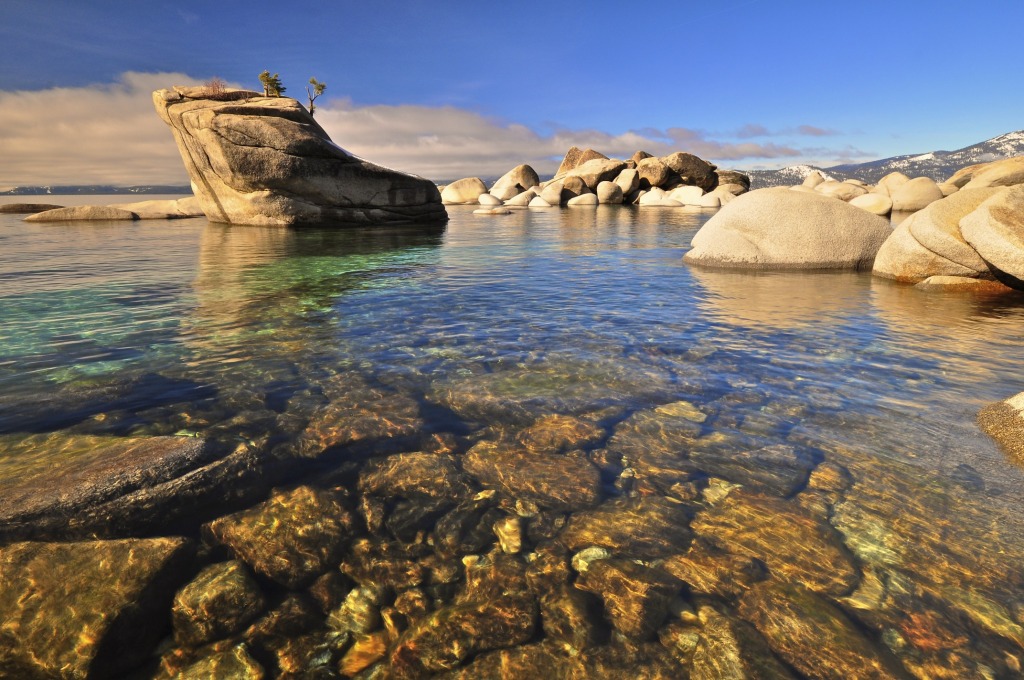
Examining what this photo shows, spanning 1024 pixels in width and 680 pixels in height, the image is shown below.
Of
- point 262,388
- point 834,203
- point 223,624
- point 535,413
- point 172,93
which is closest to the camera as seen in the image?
point 223,624

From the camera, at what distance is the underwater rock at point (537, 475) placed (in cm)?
335

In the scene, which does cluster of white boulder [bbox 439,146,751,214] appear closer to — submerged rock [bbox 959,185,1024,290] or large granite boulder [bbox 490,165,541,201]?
large granite boulder [bbox 490,165,541,201]

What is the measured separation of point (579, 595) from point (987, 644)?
5.77ft

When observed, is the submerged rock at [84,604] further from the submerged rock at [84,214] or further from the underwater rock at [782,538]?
the submerged rock at [84,214]

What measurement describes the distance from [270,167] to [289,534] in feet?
73.3

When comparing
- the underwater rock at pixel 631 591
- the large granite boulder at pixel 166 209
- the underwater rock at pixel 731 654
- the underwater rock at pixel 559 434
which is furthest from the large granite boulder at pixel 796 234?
the large granite boulder at pixel 166 209

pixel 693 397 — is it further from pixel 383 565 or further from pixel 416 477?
pixel 383 565

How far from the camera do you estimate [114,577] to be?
246cm

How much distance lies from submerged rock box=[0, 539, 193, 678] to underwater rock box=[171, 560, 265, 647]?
0.07m

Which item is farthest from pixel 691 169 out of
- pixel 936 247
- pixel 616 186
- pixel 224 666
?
pixel 224 666

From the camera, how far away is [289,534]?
2979 mm

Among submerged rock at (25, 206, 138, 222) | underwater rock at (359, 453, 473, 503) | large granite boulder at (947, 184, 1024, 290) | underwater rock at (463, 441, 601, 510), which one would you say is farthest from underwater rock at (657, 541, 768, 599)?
submerged rock at (25, 206, 138, 222)

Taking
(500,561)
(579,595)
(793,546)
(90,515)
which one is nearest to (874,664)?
(793,546)

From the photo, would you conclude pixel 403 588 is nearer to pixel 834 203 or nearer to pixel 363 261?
pixel 363 261
